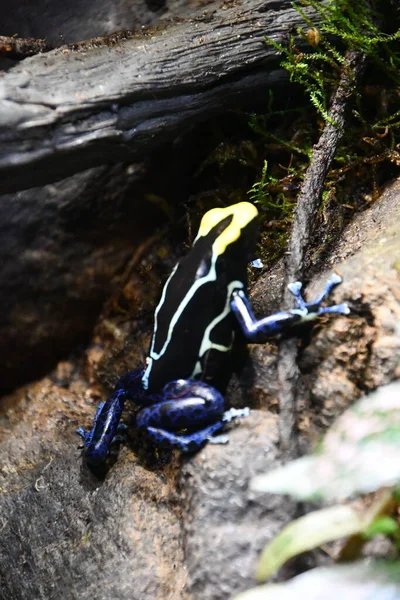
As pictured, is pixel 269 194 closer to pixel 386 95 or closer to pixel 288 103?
pixel 288 103

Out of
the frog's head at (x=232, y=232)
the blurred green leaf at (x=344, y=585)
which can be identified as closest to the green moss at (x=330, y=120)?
the frog's head at (x=232, y=232)

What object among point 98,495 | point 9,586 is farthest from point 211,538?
point 9,586

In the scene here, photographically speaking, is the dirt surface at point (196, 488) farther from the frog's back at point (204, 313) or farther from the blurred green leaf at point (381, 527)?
the blurred green leaf at point (381, 527)

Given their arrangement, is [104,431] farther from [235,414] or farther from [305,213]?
[305,213]

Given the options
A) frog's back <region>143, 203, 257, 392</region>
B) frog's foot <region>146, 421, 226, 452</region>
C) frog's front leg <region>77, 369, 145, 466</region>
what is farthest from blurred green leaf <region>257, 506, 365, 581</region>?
frog's front leg <region>77, 369, 145, 466</region>

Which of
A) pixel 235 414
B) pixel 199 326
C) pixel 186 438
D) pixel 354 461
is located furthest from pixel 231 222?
pixel 354 461

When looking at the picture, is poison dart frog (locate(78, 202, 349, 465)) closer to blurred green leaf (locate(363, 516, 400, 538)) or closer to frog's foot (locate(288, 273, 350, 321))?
frog's foot (locate(288, 273, 350, 321))

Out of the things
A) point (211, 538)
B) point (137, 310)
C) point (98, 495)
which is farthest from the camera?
point (137, 310)
